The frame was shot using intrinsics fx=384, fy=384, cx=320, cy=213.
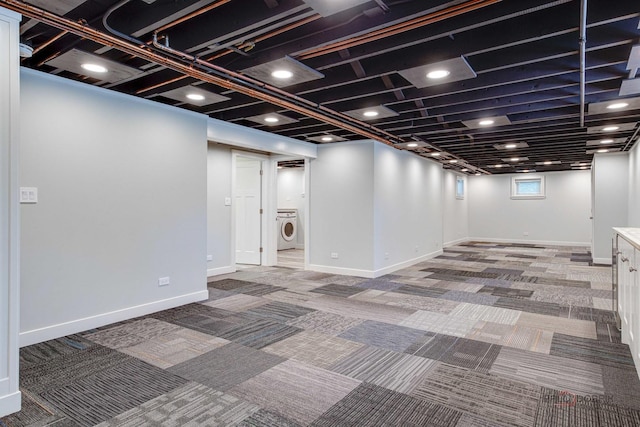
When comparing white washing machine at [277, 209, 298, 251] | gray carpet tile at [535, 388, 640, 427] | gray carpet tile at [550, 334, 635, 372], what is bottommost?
gray carpet tile at [535, 388, 640, 427]

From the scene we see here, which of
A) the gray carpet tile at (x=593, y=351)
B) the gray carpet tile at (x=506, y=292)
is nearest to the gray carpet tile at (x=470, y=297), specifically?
the gray carpet tile at (x=506, y=292)

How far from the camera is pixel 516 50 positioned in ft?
9.40

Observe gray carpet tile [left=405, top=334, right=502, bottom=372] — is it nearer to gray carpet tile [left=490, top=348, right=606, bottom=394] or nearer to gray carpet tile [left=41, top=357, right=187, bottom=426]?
gray carpet tile [left=490, top=348, right=606, bottom=394]

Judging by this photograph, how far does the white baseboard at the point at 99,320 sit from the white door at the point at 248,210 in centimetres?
287

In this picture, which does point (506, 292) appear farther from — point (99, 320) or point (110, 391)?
point (99, 320)

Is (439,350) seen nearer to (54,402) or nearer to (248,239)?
(54,402)

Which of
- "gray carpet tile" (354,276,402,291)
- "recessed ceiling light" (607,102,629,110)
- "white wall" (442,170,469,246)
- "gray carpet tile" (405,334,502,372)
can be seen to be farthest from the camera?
"white wall" (442,170,469,246)

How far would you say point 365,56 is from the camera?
275 centimetres

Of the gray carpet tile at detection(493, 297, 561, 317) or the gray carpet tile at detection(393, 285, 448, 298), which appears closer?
the gray carpet tile at detection(493, 297, 561, 317)

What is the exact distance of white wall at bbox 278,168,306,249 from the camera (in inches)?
423

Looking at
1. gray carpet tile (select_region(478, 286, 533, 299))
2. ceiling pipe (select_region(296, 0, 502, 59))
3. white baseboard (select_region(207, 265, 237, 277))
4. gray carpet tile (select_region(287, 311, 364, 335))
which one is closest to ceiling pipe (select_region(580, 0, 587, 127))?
ceiling pipe (select_region(296, 0, 502, 59))

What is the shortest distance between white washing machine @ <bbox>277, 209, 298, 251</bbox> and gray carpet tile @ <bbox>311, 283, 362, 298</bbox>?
422cm

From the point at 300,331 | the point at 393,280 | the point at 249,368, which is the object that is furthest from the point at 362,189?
the point at 249,368

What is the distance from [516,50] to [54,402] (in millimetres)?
3825
